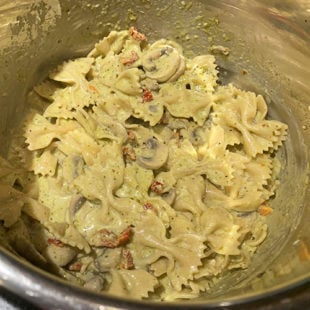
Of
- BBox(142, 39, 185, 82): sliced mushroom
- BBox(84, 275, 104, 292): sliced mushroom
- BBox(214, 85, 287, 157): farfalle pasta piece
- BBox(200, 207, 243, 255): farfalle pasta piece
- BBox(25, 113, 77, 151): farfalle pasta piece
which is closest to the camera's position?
BBox(84, 275, 104, 292): sliced mushroom

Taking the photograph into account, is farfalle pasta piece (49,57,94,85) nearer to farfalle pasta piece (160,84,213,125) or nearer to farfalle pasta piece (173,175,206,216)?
farfalle pasta piece (160,84,213,125)

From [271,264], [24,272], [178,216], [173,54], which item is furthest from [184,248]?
[173,54]

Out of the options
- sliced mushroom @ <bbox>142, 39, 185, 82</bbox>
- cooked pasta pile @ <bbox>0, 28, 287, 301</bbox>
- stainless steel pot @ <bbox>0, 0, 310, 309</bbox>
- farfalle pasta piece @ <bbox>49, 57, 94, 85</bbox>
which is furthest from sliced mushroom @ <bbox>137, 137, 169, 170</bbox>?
stainless steel pot @ <bbox>0, 0, 310, 309</bbox>

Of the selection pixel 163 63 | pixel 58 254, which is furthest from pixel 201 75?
pixel 58 254

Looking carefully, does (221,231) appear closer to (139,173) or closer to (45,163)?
(139,173)

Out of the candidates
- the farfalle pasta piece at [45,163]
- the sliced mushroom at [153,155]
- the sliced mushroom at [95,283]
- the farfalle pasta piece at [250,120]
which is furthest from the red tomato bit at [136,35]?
the sliced mushroom at [95,283]

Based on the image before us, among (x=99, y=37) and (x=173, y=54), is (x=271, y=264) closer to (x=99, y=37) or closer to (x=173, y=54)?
(x=173, y=54)

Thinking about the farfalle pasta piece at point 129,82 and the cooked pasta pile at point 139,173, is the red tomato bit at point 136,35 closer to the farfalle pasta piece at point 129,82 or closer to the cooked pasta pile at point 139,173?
the cooked pasta pile at point 139,173
